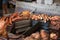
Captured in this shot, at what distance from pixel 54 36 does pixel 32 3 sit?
1193mm

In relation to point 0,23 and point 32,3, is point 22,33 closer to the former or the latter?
point 0,23

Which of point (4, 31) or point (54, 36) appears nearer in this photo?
point (54, 36)

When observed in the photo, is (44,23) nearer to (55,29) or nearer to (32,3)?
(55,29)

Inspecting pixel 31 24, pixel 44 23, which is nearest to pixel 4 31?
pixel 31 24

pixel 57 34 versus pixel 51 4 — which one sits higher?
pixel 51 4

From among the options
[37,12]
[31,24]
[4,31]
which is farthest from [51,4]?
[4,31]

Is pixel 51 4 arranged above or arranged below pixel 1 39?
above

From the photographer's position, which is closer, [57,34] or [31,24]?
[57,34]

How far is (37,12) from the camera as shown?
7.20 feet

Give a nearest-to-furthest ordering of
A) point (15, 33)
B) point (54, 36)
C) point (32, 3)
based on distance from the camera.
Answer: point (54, 36) < point (15, 33) < point (32, 3)

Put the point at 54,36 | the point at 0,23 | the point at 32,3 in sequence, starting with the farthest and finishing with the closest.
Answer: the point at 32,3
the point at 0,23
the point at 54,36

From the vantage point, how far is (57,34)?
1152mm

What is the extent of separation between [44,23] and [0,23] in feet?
1.38

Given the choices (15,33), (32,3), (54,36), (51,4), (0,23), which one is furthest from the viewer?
(32,3)
